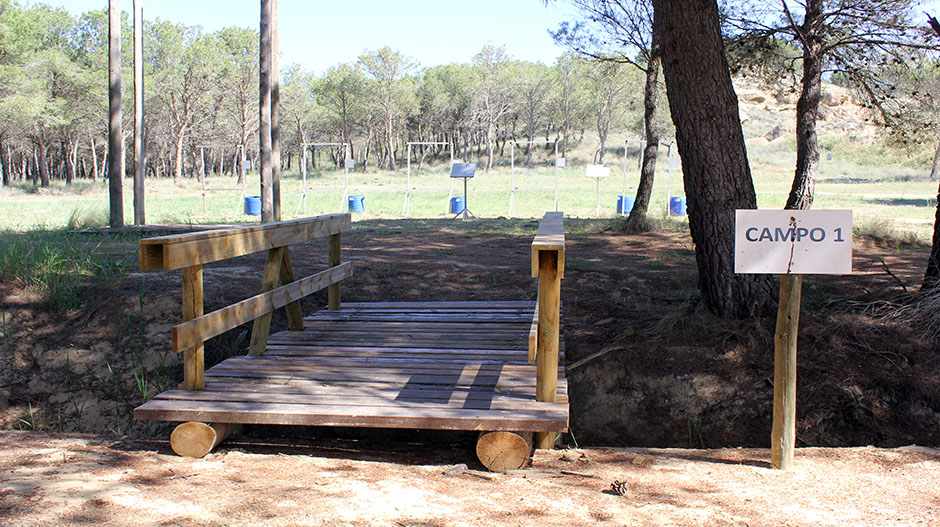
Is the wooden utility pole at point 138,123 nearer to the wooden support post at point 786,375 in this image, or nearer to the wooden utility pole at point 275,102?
the wooden utility pole at point 275,102

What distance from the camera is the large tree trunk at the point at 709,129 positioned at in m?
6.04

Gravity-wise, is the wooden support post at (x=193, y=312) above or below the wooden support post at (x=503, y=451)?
above

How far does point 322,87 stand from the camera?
67438 mm

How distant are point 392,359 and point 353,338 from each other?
821 millimetres

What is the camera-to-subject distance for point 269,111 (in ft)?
51.5

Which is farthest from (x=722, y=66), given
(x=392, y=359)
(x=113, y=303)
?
(x=113, y=303)

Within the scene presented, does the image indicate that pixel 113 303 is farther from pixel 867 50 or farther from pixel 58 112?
pixel 58 112

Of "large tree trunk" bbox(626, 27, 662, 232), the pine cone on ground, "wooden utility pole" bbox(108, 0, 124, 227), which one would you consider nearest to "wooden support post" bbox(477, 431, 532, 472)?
the pine cone on ground

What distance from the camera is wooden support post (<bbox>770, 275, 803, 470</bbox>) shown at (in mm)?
4074

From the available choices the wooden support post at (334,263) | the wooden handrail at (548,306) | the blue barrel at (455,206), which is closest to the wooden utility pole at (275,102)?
the blue barrel at (455,206)

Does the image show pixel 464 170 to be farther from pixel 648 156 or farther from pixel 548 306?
pixel 548 306

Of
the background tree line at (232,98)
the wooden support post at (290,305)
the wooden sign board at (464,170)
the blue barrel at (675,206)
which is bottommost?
the wooden support post at (290,305)

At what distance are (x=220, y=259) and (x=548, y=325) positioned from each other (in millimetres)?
2017

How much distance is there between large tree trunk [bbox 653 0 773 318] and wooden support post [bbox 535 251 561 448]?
2412 mm
